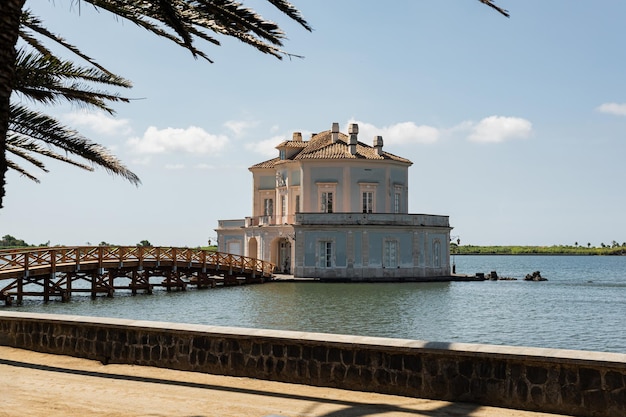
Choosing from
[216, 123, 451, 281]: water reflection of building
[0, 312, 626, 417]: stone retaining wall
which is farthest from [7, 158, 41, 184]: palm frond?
[216, 123, 451, 281]: water reflection of building

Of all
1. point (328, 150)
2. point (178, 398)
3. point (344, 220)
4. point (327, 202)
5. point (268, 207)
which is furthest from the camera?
point (268, 207)

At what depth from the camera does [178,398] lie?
9.51 metres

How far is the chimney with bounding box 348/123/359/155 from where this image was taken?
5522 cm

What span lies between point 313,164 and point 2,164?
4638 cm

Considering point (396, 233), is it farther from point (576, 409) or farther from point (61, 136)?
point (576, 409)

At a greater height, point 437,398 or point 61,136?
point 61,136

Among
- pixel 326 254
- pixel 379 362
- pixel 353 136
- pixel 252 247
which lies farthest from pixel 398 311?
pixel 252 247

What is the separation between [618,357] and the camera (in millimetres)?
8336

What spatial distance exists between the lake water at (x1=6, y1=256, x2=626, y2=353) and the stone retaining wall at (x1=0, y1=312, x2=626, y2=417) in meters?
14.0

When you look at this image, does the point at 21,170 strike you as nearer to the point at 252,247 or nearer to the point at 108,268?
the point at 108,268

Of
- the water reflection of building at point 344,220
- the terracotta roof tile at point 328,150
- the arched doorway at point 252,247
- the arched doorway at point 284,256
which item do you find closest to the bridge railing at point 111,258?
the arched doorway at point 284,256

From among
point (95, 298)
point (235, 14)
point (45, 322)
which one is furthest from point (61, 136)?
point (95, 298)

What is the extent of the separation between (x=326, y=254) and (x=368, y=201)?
546cm

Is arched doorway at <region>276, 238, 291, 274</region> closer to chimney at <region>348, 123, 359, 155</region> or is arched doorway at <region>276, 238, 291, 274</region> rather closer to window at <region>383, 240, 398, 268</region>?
window at <region>383, 240, 398, 268</region>
